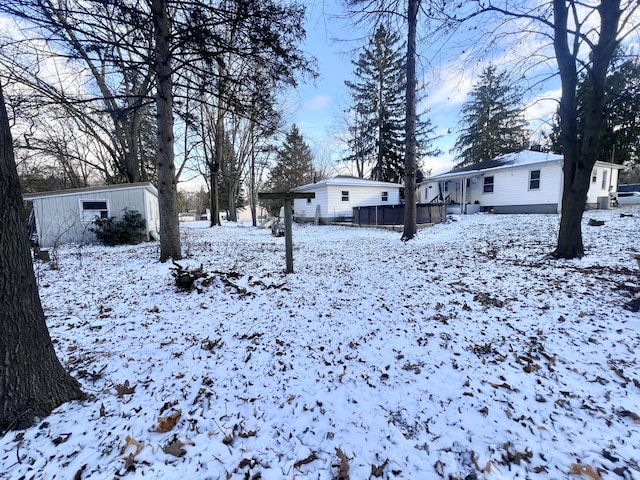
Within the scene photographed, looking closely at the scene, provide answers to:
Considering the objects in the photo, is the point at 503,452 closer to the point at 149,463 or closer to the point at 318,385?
the point at 318,385

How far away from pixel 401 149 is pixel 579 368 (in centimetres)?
2758

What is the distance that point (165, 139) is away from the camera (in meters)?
6.89

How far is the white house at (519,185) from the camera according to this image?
15945mm

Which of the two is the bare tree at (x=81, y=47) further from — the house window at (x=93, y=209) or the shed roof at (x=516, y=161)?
the shed roof at (x=516, y=161)

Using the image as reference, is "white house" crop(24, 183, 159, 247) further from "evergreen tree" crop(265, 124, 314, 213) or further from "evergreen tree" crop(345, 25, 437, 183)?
"evergreen tree" crop(265, 124, 314, 213)

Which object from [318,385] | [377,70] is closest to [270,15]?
[318,385]

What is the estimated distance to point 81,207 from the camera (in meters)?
11.9

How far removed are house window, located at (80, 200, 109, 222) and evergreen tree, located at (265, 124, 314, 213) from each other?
23.7 m

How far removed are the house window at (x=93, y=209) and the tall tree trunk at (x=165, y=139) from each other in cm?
738

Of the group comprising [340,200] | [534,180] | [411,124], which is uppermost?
[411,124]

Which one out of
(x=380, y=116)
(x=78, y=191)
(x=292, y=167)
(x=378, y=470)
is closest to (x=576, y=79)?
(x=378, y=470)

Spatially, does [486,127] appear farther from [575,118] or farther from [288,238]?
[288,238]

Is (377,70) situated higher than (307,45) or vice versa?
(377,70)

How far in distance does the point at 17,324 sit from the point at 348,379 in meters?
2.50
